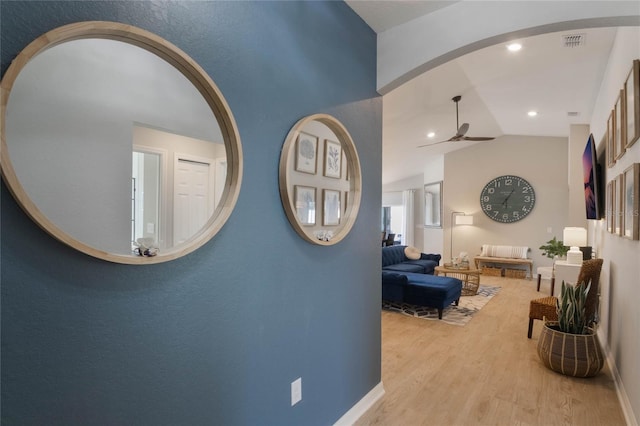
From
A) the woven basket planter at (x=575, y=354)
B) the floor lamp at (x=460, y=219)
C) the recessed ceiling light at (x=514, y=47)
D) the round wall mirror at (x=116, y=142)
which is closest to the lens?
the round wall mirror at (x=116, y=142)

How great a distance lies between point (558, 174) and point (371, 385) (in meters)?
7.68

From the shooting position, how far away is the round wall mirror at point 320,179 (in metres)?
1.65

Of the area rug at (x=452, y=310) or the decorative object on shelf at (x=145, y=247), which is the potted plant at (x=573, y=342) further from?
the decorative object on shelf at (x=145, y=247)

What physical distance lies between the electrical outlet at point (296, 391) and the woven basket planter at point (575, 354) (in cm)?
237

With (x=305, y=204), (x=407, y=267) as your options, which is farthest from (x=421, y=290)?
(x=305, y=204)

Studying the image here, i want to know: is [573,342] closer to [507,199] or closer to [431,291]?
[431,291]

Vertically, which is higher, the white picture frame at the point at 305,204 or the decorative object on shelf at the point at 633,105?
the decorative object on shelf at the point at 633,105

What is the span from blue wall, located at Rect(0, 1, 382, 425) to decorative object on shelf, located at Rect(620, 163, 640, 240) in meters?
1.50

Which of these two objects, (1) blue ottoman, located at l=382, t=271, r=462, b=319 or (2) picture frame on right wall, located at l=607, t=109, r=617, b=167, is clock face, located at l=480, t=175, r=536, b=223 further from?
(2) picture frame on right wall, located at l=607, t=109, r=617, b=167

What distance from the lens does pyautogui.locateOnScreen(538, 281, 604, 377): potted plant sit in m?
2.77

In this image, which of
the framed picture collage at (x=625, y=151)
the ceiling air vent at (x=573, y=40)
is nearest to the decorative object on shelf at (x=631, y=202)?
the framed picture collage at (x=625, y=151)

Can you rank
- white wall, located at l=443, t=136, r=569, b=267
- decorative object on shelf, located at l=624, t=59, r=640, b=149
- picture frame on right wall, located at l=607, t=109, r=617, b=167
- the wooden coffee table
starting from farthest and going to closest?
white wall, located at l=443, t=136, r=569, b=267
the wooden coffee table
picture frame on right wall, located at l=607, t=109, r=617, b=167
decorative object on shelf, located at l=624, t=59, r=640, b=149

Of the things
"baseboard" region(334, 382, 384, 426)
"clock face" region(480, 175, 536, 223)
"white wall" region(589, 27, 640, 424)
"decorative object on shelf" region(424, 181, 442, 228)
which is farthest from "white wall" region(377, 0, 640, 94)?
"decorative object on shelf" region(424, 181, 442, 228)

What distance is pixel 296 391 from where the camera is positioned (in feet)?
5.58
